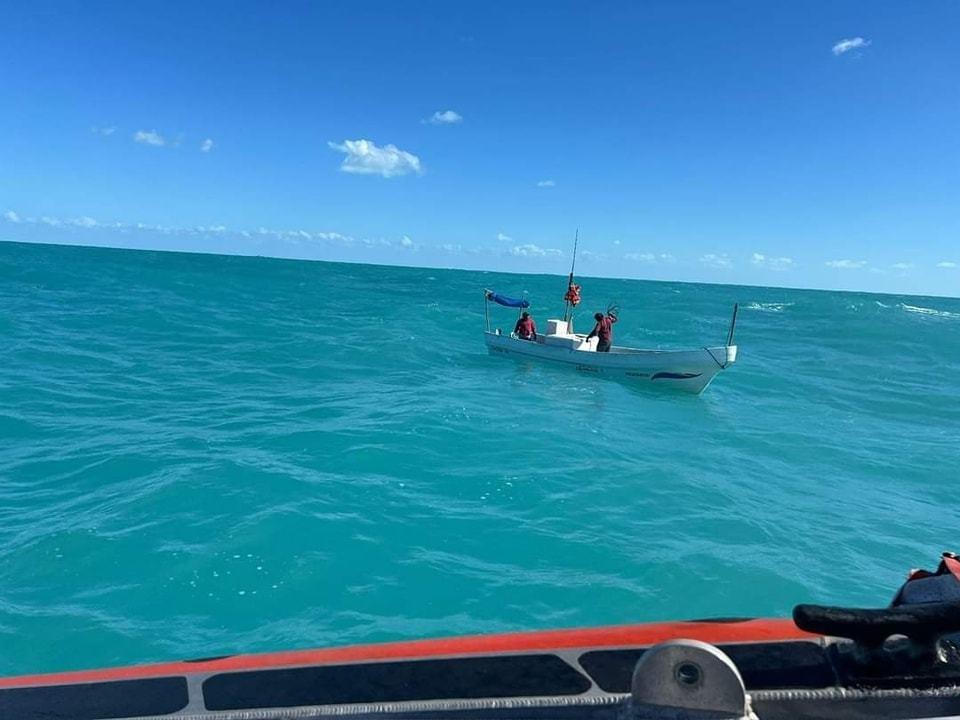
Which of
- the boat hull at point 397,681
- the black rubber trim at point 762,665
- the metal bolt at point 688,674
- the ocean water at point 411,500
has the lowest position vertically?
the ocean water at point 411,500

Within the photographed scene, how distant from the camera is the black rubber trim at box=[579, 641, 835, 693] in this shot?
1890 mm

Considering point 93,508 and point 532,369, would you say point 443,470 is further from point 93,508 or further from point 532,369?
point 532,369

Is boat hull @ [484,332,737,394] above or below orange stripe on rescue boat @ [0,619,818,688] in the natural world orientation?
below

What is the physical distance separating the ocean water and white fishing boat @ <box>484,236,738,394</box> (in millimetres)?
722

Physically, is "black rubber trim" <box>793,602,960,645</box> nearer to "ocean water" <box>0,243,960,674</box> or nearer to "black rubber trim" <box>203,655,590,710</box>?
"black rubber trim" <box>203,655,590,710</box>

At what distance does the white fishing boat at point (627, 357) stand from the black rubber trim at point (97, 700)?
59.6 feet

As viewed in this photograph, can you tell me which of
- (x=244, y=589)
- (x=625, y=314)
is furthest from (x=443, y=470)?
(x=625, y=314)

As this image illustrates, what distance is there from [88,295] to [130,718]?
43315 millimetres

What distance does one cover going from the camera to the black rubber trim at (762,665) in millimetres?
1890

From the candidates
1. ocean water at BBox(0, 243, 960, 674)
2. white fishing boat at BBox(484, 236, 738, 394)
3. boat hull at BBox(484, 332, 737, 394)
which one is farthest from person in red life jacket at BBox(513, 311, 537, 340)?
ocean water at BBox(0, 243, 960, 674)

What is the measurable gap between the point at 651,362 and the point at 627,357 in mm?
754

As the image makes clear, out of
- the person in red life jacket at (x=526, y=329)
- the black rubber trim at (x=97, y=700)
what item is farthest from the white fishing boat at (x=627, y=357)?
Answer: the black rubber trim at (x=97, y=700)

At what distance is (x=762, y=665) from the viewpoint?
6.51ft

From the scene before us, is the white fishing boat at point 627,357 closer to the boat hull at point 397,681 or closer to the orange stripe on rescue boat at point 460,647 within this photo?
the orange stripe on rescue boat at point 460,647
